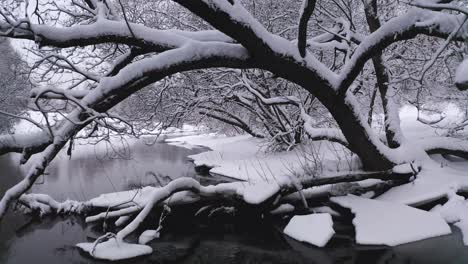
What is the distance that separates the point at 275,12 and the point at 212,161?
7.22 m

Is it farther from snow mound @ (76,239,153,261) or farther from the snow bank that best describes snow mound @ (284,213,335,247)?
snow mound @ (76,239,153,261)

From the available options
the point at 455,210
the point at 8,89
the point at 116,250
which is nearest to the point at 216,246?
the point at 116,250

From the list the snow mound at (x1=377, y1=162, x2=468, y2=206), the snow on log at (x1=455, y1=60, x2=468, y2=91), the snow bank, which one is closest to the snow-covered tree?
the snow on log at (x1=455, y1=60, x2=468, y2=91)

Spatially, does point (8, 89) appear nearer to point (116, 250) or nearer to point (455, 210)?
point (116, 250)

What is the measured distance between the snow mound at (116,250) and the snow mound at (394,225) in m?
3.88

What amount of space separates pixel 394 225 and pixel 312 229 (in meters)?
1.44

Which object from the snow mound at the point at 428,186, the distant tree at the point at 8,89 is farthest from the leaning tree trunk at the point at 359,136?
the distant tree at the point at 8,89

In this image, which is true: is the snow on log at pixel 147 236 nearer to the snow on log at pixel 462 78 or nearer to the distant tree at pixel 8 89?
the snow on log at pixel 462 78

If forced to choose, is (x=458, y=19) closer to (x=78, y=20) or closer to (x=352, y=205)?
(x=352, y=205)

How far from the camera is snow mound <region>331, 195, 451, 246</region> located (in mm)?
5750

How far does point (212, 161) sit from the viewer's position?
16.0 m

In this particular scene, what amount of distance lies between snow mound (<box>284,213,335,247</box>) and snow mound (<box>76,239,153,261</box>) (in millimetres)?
2754

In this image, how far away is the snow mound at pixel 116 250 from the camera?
589 cm

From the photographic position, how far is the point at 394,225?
598 centimetres
